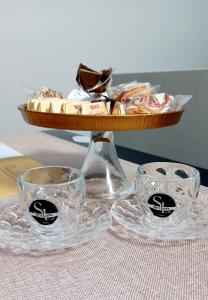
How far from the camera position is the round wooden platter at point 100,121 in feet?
2.12

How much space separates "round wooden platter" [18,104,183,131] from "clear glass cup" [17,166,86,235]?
0.11 meters

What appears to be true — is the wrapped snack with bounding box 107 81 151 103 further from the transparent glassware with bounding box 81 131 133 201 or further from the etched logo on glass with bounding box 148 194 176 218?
the etched logo on glass with bounding box 148 194 176 218

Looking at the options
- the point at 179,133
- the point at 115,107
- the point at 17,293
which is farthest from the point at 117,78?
the point at 17,293

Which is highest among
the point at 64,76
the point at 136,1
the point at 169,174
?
the point at 136,1

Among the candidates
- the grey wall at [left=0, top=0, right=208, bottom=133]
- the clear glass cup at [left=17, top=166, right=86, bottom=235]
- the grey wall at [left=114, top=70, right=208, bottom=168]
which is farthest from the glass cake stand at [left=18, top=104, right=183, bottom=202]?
the grey wall at [left=0, top=0, right=208, bottom=133]

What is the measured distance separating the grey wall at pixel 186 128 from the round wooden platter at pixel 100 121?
1.24 feet

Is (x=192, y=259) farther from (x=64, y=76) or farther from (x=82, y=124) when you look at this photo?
(x=64, y=76)

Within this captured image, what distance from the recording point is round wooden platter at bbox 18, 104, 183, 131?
0.65m

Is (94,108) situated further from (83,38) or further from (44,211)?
(83,38)

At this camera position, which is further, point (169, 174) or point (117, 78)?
point (117, 78)

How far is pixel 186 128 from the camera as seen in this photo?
1084 millimetres

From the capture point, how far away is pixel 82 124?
2.15 feet

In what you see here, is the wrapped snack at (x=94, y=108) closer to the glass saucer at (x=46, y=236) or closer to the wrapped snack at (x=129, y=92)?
the wrapped snack at (x=129, y=92)

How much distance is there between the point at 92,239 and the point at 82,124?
0.20 metres
